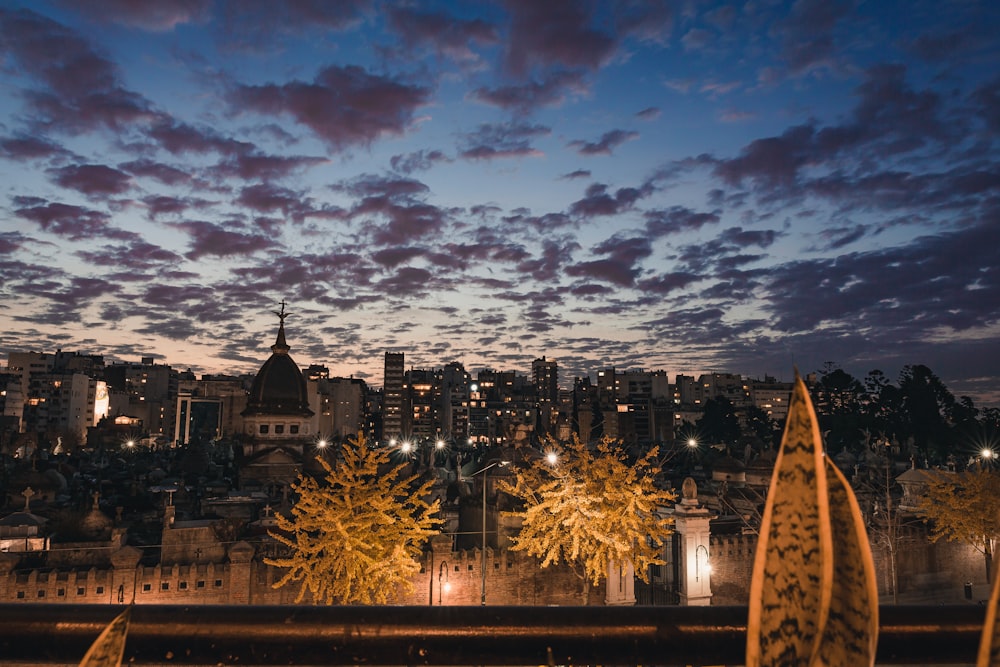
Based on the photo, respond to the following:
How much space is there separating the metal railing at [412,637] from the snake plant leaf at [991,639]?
74 centimetres

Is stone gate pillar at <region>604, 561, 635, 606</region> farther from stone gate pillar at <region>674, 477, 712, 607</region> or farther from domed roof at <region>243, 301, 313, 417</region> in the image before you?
domed roof at <region>243, 301, 313, 417</region>

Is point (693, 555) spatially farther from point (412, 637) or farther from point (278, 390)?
point (278, 390)

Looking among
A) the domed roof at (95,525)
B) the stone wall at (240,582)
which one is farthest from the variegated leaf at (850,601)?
the domed roof at (95,525)

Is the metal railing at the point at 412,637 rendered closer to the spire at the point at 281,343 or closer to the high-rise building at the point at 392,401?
the spire at the point at 281,343

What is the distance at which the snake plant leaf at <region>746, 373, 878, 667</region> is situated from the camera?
145cm

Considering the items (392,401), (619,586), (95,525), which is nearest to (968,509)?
(619,586)

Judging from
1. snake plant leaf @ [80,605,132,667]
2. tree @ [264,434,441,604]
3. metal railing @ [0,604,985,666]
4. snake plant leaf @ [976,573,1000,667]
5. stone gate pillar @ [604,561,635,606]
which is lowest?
stone gate pillar @ [604,561,635,606]

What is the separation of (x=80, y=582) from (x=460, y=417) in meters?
159

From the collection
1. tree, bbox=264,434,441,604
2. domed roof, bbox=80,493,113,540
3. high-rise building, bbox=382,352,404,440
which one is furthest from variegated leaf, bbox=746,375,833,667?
high-rise building, bbox=382,352,404,440

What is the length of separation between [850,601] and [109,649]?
5.96 ft

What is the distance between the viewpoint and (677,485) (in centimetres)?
6397

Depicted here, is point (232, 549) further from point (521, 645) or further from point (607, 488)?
point (521, 645)

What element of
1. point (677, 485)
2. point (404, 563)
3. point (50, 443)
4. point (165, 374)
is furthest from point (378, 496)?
point (165, 374)

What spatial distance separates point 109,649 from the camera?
5.33ft
